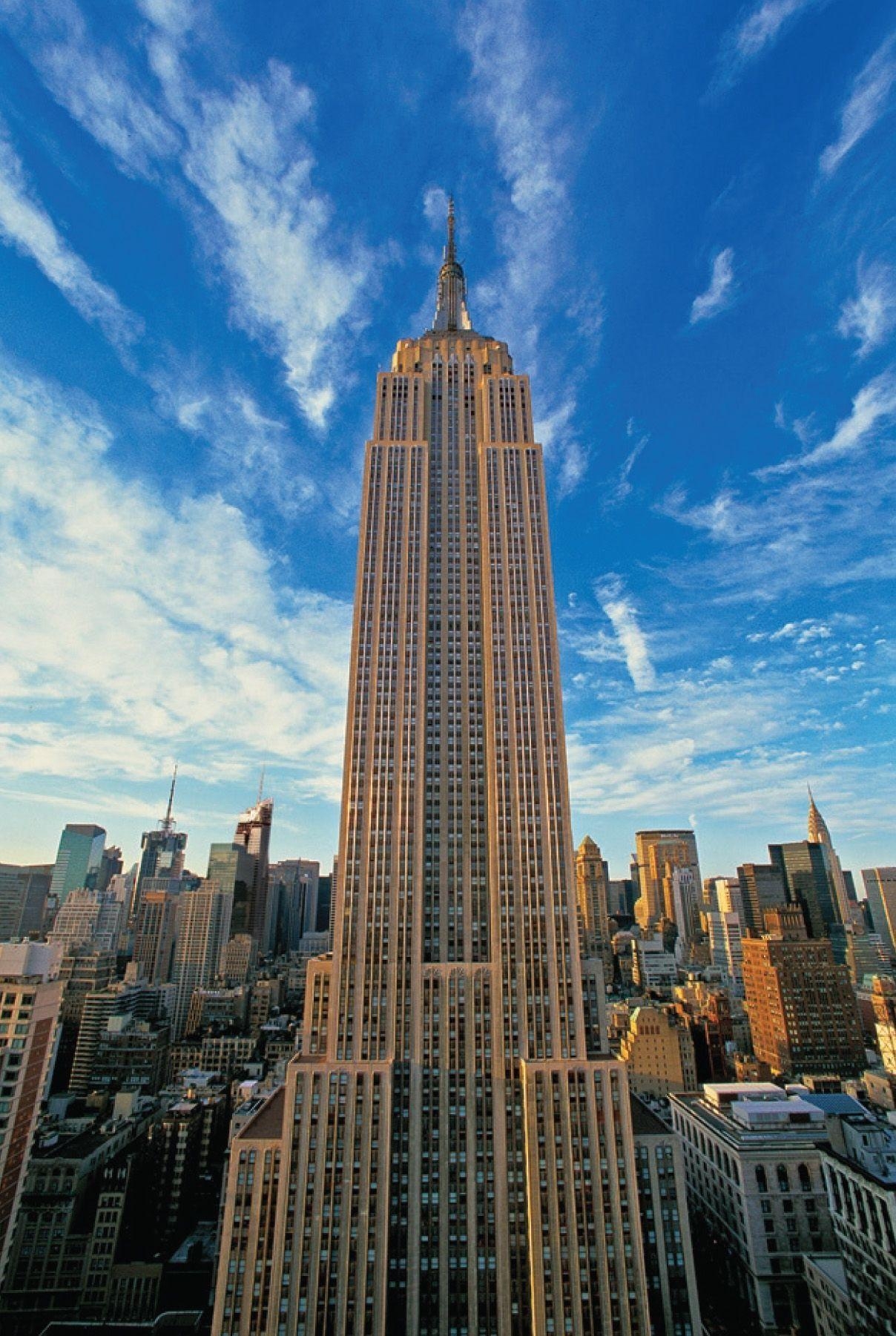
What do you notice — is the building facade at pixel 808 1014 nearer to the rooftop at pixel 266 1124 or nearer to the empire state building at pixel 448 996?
the empire state building at pixel 448 996

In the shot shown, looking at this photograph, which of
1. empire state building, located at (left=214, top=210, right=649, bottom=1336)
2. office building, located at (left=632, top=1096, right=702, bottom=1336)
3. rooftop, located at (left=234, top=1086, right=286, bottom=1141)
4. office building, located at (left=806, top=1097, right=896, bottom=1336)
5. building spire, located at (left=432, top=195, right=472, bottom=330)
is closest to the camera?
office building, located at (left=806, top=1097, right=896, bottom=1336)

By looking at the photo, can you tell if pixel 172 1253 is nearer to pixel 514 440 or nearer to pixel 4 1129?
pixel 4 1129

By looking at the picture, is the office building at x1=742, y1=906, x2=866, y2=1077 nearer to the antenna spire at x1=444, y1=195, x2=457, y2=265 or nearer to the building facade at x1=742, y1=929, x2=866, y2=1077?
the building facade at x1=742, y1=929, x2=866, y2=1077

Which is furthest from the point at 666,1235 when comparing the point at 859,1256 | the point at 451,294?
the point at 451,294

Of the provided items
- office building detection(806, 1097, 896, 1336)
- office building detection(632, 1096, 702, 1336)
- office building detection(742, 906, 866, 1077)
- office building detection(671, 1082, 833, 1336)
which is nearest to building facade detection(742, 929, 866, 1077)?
office building detection(742, 906, 866, 1077)

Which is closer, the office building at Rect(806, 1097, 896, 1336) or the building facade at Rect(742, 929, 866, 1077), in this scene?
the office building at Rect(806, 1097, 896, 1336)

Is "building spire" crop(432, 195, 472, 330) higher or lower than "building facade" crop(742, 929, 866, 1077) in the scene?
higher

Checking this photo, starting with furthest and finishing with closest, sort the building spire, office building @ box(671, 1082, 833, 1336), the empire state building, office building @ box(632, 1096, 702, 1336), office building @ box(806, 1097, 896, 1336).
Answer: the building spire < office building @ box(671, 1082, 833, 1336) < office building @ box(632, 1096, 702, 1336) < the empire state building < office building @ box(806, 1097, 896, 1336)
